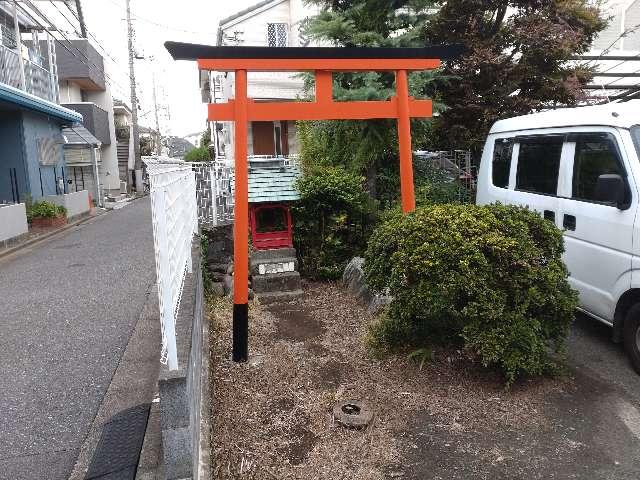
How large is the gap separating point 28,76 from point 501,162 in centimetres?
1436

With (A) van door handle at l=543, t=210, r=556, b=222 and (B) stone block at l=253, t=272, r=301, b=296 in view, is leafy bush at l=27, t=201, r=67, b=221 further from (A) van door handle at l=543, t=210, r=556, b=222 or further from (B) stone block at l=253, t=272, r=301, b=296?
(A) van door handle at l=543, t=210, r=556, b=222

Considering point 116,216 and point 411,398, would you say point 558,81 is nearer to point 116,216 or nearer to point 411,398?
point 411,398

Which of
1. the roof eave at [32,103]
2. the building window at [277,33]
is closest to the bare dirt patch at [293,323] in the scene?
the roof eave at [32,103]

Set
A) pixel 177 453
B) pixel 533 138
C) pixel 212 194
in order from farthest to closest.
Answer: pixel 212 194
pixel 533 138
pixel 177 453

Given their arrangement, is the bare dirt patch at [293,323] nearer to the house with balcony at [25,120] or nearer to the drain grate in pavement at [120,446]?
the drain grate in pavement at [120,446]

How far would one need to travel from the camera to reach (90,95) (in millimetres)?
26625

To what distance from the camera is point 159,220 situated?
2447 millimetres

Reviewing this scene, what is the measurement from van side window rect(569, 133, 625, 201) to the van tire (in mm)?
1066

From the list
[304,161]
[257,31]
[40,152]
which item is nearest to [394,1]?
[304,161]

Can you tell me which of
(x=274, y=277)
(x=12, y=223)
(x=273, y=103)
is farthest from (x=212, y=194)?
(x=12, y=223)

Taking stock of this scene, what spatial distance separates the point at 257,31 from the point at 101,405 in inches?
641

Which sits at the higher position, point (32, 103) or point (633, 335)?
point (32, 103)

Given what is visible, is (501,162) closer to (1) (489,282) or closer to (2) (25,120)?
(1) (489,282)

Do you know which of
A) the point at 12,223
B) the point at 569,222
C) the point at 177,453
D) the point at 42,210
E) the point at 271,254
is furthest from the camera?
the point at 42,210
